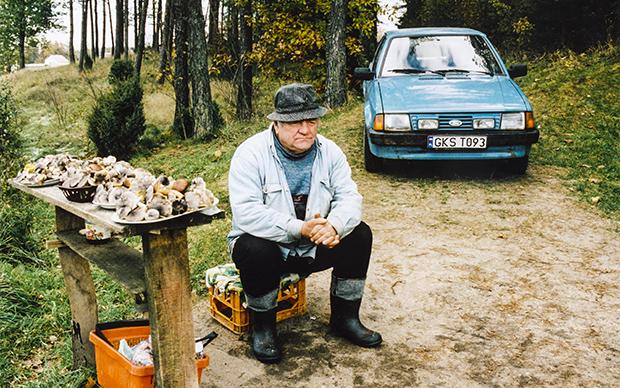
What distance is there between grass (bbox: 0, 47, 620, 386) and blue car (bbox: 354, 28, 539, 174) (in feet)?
2.07

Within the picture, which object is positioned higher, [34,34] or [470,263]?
[34,34]

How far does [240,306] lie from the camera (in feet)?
12.2

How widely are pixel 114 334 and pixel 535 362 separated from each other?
7.98 feet

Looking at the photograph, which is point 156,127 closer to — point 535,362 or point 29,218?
point 29,218

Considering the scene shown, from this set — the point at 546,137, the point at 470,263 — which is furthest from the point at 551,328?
the point at 546,137

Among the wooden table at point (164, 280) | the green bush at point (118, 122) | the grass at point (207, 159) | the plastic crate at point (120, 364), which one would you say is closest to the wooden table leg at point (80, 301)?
the grass at point (207, 159)

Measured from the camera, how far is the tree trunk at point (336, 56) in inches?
494

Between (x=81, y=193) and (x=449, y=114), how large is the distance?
4.66 meters

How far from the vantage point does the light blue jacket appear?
329 cm

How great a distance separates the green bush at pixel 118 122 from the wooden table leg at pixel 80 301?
9.64 metres

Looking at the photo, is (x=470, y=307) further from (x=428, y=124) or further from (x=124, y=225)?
(x=428, y=124)

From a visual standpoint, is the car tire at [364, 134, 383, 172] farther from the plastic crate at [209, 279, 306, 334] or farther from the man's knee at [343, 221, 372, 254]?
the man's knee at [343, 221, 372, 254]

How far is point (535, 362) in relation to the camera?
11.1ft

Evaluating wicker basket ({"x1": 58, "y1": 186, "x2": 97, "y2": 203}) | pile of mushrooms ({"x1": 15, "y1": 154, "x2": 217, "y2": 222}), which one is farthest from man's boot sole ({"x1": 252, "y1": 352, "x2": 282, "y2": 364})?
wicker basket ({"x1": 58, "y1": 186, "x2": 97, "y2": 203})
